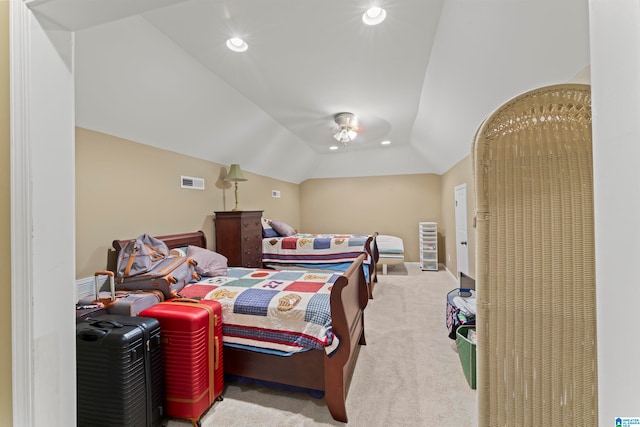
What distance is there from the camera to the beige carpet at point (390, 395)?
1.63m

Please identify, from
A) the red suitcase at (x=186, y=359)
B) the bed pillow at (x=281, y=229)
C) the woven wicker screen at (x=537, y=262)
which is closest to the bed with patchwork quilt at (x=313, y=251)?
the bed pillow at (x=281, y=229)

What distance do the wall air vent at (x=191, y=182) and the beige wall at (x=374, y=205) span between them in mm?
3706

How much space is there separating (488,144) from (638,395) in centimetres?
74

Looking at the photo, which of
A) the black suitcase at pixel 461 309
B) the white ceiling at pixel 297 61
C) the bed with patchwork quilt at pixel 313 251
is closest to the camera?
the white ceiling at pixel 297 61

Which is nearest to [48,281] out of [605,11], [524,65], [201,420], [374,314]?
[201,420]

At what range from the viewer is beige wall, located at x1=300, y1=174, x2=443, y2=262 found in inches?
240

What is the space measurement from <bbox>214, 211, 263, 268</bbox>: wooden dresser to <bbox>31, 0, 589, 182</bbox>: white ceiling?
904 mm

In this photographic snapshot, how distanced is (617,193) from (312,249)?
4027 millimetres

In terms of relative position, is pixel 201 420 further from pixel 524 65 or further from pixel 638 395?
pixel 524 65

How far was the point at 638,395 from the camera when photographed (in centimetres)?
42

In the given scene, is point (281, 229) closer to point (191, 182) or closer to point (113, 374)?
point (191, 182)

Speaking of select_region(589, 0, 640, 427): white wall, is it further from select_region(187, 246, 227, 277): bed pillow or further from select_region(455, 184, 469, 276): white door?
select_region(455, 184, 469, 276): white door

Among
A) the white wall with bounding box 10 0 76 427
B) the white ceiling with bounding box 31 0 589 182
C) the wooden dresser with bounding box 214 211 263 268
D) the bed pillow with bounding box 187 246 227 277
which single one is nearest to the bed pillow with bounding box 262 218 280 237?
the wooden dresser with bounding box 214 211 263 268

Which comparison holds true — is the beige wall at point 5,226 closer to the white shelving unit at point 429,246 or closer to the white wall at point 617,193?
the white wall at point 617,193
